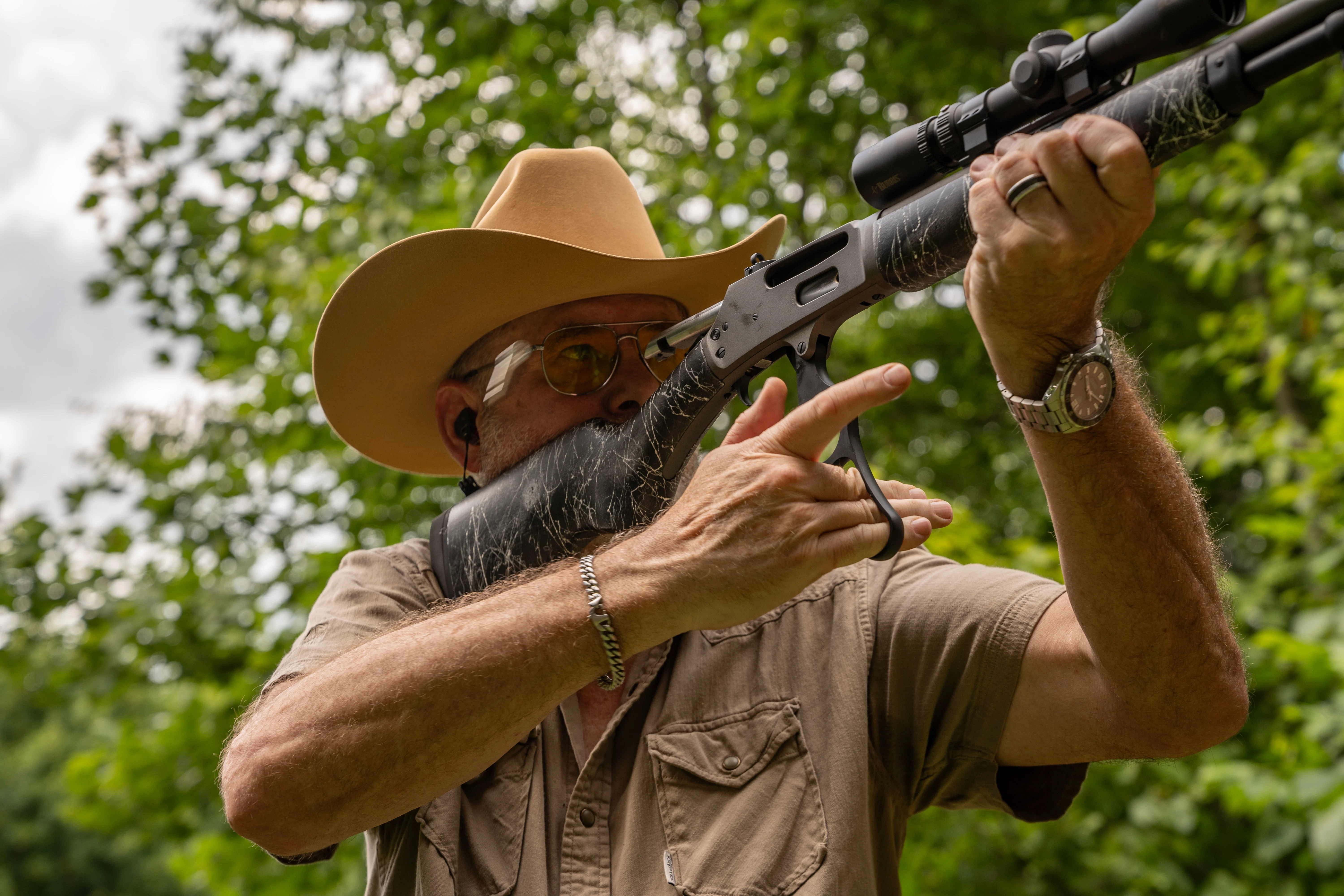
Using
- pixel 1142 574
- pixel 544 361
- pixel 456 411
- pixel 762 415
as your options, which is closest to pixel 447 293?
pixel 544 361

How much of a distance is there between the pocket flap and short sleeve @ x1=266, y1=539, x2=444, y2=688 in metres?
0.56

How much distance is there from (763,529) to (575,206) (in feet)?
4.02

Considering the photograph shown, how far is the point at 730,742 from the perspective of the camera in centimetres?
179

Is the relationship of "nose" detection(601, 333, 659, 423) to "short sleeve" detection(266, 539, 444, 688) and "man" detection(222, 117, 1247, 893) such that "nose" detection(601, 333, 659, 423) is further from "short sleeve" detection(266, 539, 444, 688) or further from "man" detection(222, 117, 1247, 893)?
"short sleeve" detection(266, 539, 444, 688)

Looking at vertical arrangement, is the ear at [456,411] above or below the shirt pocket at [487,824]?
above

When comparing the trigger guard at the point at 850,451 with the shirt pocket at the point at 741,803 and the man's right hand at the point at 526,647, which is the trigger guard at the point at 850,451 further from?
the shirt pocket at the point at 741,803

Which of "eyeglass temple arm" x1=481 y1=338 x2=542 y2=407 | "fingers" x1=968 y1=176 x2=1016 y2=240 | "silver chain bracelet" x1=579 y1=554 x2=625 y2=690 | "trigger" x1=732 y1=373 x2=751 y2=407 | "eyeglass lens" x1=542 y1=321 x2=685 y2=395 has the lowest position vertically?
"silver chain bracelet" x1=579 y1=554 x2=625 y2=690

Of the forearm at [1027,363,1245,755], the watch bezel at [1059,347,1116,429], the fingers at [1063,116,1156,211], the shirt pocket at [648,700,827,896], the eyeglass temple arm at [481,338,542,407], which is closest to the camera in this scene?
the fingers at [1063,116,1156,211]

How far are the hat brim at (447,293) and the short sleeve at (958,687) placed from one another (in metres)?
0.87

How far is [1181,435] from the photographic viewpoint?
12.6ft

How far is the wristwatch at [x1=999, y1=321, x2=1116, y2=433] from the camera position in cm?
132

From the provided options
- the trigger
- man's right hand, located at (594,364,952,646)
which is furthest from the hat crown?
man's right hand, located at (594,364,952,646)

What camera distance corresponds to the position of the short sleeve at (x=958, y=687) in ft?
5.57

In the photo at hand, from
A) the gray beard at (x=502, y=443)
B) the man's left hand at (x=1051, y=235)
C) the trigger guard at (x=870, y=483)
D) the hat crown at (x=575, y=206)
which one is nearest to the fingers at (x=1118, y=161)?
the man's left hand at (x=1051, y=235)
